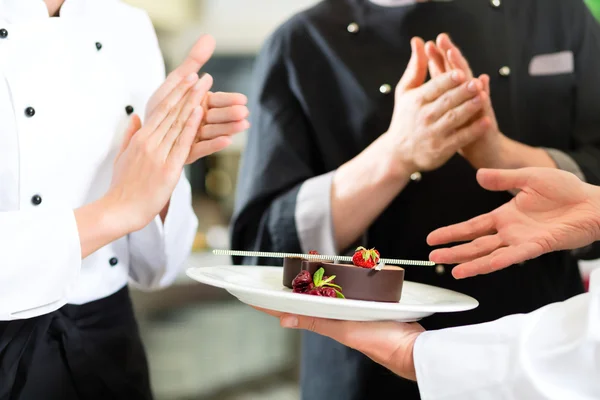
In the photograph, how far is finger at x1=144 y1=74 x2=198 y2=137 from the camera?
2.59ft

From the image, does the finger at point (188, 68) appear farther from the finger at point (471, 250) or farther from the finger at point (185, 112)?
the finger at point (471, 250)

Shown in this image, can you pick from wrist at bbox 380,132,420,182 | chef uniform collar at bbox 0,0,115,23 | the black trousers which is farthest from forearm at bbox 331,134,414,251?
chef uniform collar at bbox 0,0,115,23

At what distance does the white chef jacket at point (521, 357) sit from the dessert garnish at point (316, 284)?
0.11 m

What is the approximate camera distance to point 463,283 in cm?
87

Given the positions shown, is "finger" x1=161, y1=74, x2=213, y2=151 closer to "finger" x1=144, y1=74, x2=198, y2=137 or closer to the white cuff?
"finger" x1=144, y1=74, x2=198, y2=137

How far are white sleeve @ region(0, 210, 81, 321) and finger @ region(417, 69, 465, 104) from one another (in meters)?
0.46

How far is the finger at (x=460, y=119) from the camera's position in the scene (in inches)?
31.6

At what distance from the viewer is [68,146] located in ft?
2.61

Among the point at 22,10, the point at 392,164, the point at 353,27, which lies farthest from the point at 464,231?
the point at 22,10

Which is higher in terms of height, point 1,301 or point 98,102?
point 98,102

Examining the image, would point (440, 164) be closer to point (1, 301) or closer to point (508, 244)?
point (508, 244)

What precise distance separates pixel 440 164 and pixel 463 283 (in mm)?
168

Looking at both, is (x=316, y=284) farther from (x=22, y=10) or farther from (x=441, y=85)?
(x=22, y=10)

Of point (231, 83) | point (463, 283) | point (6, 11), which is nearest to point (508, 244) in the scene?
point (463, 283)
